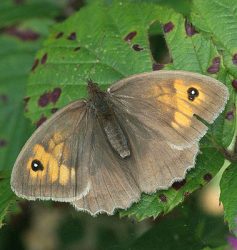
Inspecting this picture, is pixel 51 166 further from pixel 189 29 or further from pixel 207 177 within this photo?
pixel 189 29

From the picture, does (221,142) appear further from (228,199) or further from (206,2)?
(206,2)

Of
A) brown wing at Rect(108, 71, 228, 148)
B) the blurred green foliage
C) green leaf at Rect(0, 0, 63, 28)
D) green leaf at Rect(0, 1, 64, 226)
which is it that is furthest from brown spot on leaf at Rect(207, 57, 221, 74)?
green leaf at Rect(0, 0, 63, 28)

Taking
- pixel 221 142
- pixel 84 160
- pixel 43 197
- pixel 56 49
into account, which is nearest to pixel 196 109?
pixel 221 142

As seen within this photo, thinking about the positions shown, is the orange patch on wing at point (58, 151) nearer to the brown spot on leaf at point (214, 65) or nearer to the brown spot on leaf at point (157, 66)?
the brown spot on leaf at point (157, 66)

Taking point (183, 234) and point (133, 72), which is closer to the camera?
point (133, 72)

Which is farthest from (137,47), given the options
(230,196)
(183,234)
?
(183,234)

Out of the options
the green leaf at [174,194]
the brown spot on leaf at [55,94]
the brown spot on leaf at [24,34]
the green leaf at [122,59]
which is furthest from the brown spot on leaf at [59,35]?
the green leaf at [174,194]
